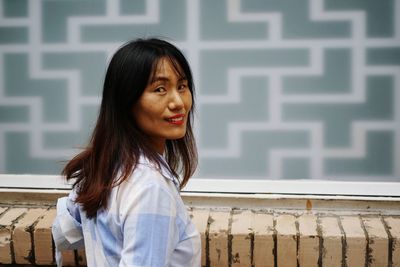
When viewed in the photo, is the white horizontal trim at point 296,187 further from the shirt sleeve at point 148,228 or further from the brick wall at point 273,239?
the shirt sleeve at point 148,228

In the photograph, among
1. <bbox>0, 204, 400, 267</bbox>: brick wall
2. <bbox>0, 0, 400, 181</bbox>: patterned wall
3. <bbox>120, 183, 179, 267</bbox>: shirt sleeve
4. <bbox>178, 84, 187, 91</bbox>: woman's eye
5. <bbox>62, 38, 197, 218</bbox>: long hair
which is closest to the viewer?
<bbox>120, 183, 179, 267</bbox>: shirt sleeve

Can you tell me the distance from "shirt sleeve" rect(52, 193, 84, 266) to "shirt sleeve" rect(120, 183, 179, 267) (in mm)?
494

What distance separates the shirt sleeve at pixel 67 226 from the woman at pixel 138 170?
0.18m

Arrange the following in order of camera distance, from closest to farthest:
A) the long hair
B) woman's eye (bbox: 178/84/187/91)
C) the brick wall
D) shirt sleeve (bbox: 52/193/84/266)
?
the long hair
woman's eye (bbox: 178/84/187/91)
shirt sleeve (bbox: 52/193/84/266)
the brick wall

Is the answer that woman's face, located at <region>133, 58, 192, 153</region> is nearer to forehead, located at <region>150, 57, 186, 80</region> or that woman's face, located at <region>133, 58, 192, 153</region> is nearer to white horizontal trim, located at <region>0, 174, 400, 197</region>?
forehead, located at <region>150, 57, 186, 80</region>

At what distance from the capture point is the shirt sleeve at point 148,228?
165cm

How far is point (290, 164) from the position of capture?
301 cm

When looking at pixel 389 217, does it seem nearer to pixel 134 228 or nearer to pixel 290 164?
pixel 290 164

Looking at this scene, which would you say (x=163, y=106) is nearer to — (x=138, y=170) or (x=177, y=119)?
(x=177, y=119)

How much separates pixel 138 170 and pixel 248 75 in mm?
1358

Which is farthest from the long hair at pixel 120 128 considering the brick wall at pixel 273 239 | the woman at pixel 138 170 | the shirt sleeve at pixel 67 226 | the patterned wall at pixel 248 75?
the patterned wall at pixel 248 75

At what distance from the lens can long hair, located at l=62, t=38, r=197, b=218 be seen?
180 cm

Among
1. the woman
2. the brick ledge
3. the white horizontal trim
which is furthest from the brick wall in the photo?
the woman

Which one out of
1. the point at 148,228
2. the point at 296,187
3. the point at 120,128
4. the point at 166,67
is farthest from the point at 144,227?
the point at 296,187
